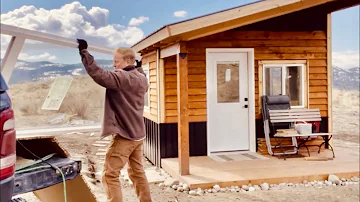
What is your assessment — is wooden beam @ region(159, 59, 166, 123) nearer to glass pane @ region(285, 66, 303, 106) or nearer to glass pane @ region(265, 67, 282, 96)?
glass pane @ region(265, 67, 282, 96)

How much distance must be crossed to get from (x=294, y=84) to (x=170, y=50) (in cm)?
282

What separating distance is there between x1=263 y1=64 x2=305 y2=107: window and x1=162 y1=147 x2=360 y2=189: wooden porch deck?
1325mm

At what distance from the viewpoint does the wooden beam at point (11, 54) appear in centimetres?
209

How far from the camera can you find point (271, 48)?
742 cm

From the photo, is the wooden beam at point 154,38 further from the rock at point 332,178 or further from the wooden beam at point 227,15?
the rock at point 332,178

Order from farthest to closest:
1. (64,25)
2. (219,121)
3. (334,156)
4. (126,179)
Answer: (64,25), (219,121), (334,156), (126,179)

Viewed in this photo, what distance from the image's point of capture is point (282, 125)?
24.3 ft

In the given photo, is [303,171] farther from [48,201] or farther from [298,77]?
[48,201]

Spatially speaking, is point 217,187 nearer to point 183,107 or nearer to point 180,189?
point 180,189

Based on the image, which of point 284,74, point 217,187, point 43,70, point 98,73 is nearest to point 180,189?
point 217,187

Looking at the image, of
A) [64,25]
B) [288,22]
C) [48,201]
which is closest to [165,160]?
[288,22]

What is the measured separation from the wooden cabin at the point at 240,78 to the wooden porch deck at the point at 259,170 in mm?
596

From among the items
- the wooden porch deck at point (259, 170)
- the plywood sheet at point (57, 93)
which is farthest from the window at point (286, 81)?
the plywood sheet at point (57, 93)

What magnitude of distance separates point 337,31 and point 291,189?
28735mm
